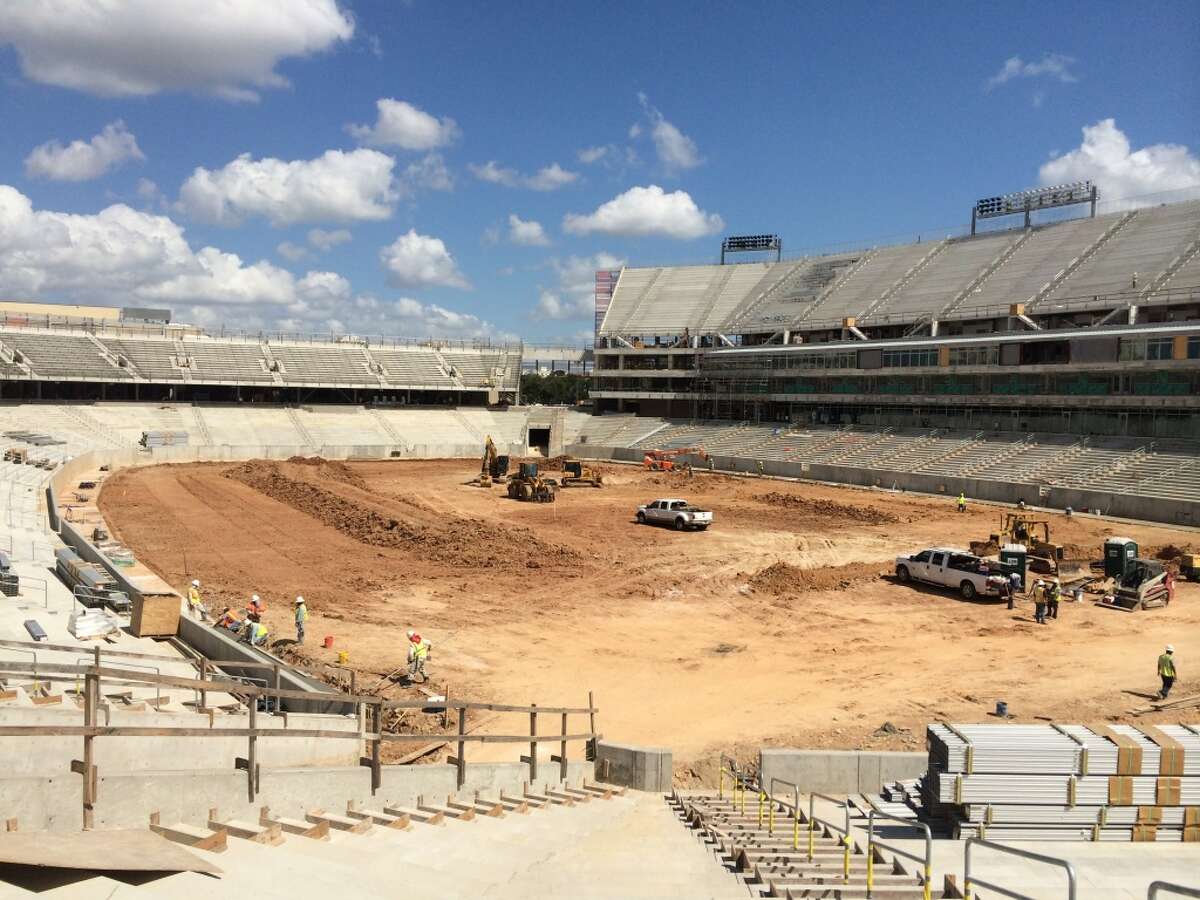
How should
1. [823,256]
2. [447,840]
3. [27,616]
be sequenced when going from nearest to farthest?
[447,840], [27,616], [823,256]

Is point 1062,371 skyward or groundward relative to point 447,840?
skyward

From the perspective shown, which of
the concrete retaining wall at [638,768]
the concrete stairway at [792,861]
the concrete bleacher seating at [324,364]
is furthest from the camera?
the concrete bleacher seating at [324,364]

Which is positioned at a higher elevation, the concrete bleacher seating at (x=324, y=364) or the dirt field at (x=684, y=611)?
the concrete bleacher seating at (x=324, y=364)

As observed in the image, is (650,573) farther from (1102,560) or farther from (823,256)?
(823,256)

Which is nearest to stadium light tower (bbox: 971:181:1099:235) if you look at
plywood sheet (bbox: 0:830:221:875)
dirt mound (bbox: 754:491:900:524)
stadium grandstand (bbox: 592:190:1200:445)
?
stadium grandstand (bbox: 592:190:1200:445)

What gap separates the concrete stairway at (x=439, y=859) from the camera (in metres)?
5.30

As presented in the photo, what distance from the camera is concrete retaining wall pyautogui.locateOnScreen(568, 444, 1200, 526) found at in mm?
39000

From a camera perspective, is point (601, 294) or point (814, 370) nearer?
point (814, 370)

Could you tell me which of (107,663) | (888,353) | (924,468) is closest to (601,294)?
(888,353)

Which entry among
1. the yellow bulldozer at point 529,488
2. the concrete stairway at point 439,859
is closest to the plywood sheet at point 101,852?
the concrete stairway at point 439,859

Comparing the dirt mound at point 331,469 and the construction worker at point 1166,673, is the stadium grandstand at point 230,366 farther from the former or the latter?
the construction worker at point 1166,673

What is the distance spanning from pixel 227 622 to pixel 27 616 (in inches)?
180

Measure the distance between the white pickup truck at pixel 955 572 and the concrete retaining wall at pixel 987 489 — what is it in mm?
17149

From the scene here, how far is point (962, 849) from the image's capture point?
9547 mm
